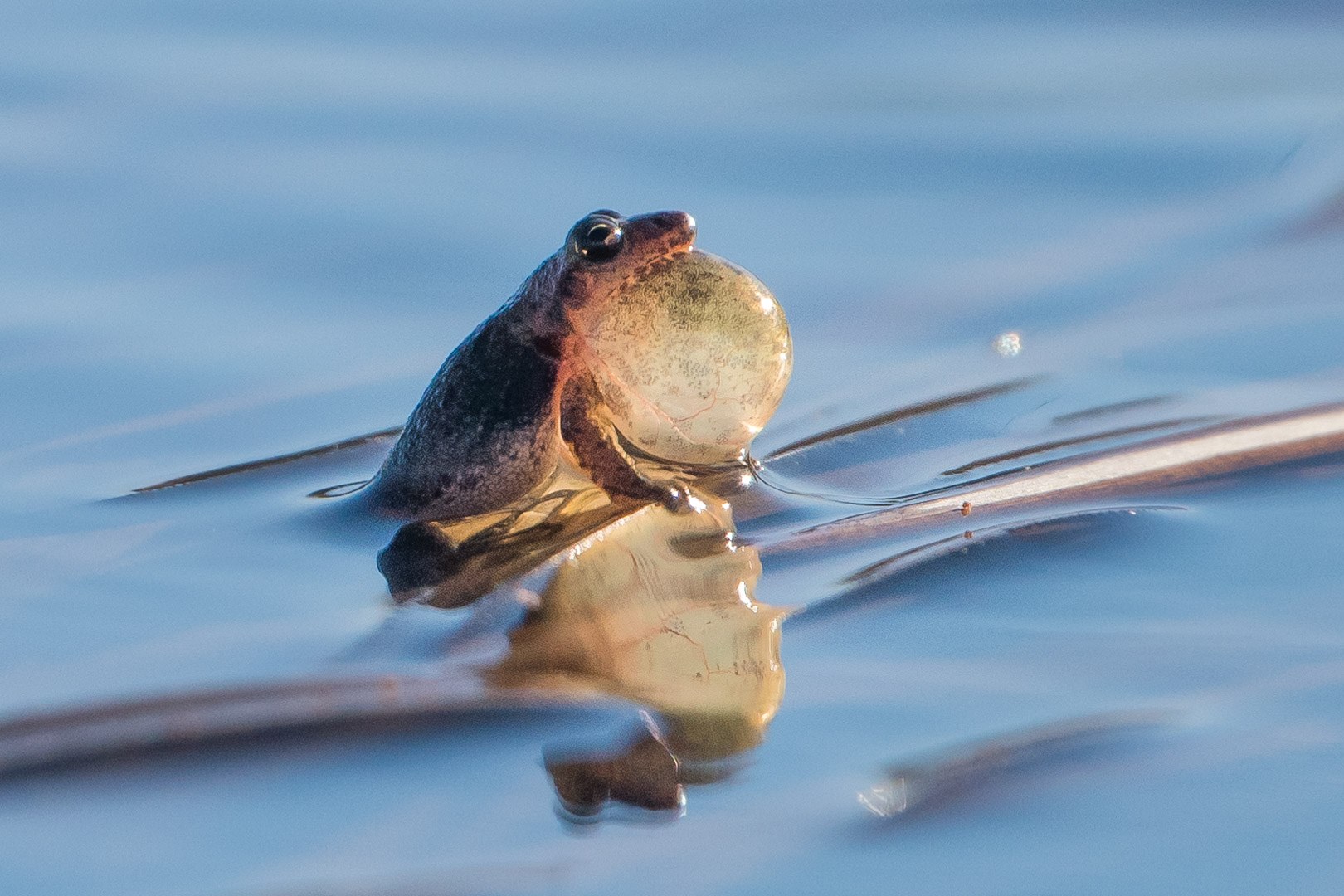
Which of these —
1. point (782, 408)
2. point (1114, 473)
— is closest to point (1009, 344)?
point (782, 408)

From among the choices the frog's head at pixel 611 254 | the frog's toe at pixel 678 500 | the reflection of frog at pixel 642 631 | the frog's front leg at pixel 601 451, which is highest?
the frog's head at pixel 611 254

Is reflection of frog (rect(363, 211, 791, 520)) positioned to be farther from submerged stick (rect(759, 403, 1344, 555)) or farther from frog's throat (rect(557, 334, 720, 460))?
submerged stick (rect(759, 403, 1344, 555))

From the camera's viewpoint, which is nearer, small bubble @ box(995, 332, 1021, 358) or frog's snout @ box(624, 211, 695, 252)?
frog's snout @ box(624, 211, 695, 252)

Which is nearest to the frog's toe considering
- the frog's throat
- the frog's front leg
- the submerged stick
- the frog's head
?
the frog's front leg

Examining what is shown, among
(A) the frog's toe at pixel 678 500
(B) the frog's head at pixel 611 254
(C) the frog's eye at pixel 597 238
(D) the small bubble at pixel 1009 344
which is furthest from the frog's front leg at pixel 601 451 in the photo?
(D) the small bubble at pixel 1009 344

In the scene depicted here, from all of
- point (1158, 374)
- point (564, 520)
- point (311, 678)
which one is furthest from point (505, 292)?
point (311, 678)

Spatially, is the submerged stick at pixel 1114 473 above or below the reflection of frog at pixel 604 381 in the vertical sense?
below

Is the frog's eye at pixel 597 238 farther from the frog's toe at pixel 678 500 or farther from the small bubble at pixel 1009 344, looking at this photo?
the small bubble at pixel 1009 344
